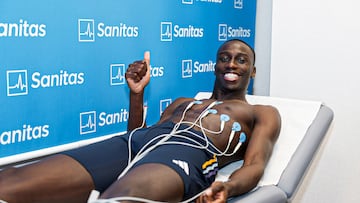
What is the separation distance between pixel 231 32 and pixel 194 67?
1.26ft

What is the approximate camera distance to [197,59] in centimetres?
254

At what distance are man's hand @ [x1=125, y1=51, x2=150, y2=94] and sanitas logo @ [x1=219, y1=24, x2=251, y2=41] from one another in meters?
0.84

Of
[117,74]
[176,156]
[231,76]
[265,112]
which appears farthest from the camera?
[117,74]

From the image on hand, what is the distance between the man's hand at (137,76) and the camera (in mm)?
1916

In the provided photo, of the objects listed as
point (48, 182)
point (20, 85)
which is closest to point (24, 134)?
point (20, 85)

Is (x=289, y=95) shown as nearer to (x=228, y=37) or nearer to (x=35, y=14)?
(x=228, y=37)

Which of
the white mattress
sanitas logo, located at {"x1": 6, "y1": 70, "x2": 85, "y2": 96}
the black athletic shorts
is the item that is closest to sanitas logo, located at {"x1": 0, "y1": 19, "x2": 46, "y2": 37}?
sanitas logo, located at {"x1": 6, "y1": 70, "x2": 85, "y2": 96}

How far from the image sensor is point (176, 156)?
1498 mm

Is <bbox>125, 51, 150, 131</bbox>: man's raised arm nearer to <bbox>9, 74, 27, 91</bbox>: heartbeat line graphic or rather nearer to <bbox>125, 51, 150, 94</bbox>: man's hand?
<bbox>125, 51, 150, 94</bbox>: man's hand

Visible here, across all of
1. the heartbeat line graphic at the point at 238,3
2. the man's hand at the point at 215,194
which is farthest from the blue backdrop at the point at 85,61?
the man's hand at the point at 215,194

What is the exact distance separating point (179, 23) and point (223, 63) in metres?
0.50

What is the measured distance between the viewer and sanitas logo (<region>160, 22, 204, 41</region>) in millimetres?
2279

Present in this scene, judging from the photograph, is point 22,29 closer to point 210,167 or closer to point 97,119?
A: point 97,119

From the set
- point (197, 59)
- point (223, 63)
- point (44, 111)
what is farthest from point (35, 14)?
point (197, 59)
